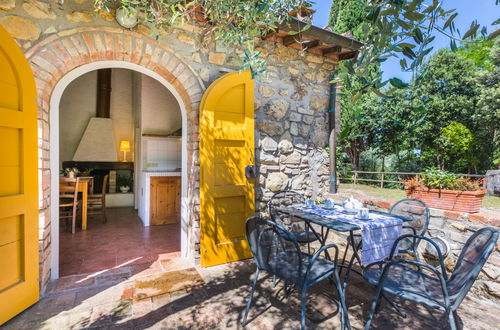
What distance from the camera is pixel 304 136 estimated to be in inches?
150

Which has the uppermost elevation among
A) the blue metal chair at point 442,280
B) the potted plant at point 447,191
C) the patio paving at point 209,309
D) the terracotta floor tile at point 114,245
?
the potted plant at point 447,191

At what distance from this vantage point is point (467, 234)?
2.65m

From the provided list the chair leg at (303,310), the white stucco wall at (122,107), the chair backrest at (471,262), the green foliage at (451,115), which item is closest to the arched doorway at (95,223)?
the chair leg at (303,310)

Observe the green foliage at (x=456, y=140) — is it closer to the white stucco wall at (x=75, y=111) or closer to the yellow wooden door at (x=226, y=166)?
the yellow wooden door at (x=226, y=166)

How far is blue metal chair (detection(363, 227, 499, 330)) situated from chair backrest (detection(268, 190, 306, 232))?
1218mm

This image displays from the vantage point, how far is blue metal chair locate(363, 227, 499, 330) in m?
1.53

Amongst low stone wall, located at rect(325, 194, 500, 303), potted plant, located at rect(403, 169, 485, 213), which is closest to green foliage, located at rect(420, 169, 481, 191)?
potted plant, located at rect(403, 169, 485, 213)

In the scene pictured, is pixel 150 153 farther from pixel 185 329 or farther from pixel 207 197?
pixel 185 329

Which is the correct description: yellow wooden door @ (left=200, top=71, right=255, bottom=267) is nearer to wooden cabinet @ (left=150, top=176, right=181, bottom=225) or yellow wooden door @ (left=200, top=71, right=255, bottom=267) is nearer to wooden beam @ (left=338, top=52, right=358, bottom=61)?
wooden beam @ (left=338, top=52, right=358, bottom=61)

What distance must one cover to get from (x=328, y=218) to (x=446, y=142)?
38.4 feet

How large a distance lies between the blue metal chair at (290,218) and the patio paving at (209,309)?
537mm

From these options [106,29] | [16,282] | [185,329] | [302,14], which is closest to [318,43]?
[302,14]

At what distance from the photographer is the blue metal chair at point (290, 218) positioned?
291cm

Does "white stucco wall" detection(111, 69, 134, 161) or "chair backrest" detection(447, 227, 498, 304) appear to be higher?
"white stucco wall" detection(111, 69, 134, 161)
